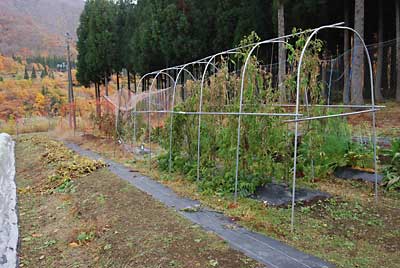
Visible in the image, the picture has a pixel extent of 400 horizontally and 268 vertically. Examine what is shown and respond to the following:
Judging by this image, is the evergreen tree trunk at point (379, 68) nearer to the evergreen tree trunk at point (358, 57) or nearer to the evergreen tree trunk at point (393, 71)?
the evergreen tree trunk at point (393, 71)

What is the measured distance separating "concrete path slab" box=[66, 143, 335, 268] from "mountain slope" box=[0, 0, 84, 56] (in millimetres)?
30020

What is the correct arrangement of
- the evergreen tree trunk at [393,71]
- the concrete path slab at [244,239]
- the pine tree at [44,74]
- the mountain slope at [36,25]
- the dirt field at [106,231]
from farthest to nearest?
the mountain slope at [36,25]
the pine tree at [44,74]
the evergreen tree trunk at [393,71]
the dirt field at [106,231]
the concrete path slab at [244,239]

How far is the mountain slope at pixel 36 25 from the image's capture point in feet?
125

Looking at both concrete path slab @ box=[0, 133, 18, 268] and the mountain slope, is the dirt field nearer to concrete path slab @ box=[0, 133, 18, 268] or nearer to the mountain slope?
concrete path slab @ box=[0, 133, 18, 268]

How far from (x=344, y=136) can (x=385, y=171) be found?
90cm

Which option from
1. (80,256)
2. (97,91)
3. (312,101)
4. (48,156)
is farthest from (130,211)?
(97,91)

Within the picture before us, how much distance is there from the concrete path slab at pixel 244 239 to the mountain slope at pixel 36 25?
3002cm

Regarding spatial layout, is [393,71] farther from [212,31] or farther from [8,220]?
[8,220]

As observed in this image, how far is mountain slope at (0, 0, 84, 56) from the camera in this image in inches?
1505

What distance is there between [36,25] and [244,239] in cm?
4835

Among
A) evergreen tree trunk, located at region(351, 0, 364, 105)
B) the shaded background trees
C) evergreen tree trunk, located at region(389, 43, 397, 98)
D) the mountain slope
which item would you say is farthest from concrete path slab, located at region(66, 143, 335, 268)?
the mountain slope

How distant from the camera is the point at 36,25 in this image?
145 feet

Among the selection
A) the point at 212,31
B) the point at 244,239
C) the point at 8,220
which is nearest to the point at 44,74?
the point at 212,31

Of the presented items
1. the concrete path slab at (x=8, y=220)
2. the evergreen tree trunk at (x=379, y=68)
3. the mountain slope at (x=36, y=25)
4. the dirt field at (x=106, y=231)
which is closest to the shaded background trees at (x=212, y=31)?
the evergreen tree trunk at (x=379, y=68)
